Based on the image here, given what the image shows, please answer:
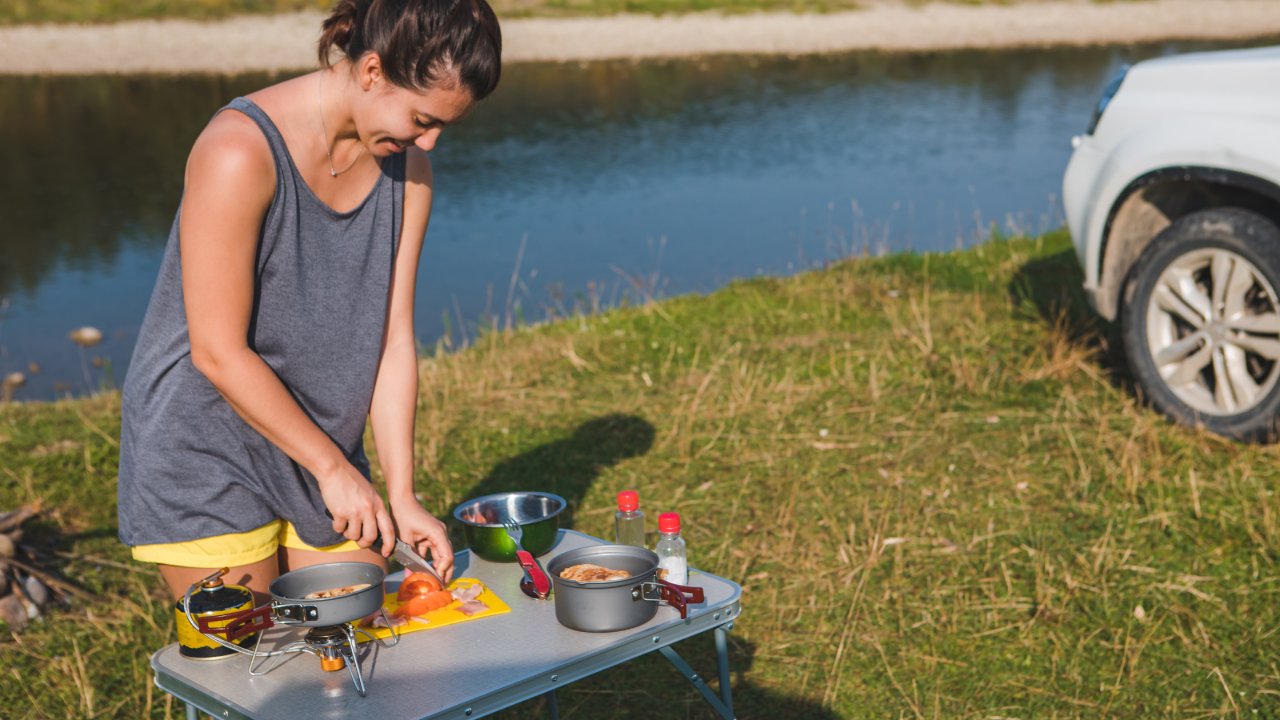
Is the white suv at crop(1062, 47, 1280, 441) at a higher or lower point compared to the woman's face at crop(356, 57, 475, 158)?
lower

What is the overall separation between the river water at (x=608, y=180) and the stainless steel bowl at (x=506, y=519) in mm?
4538

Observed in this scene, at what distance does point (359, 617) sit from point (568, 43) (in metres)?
24.3

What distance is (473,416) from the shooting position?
20.1 ft

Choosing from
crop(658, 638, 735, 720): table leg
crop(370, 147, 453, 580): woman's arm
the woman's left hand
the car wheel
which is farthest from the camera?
the car wheel

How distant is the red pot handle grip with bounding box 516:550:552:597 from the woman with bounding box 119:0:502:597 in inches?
7.1

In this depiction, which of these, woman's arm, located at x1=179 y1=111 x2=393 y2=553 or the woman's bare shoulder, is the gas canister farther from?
the woman's bare shoulder

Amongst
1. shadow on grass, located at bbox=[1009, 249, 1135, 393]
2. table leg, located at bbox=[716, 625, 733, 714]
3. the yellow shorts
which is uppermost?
the yellow shorts

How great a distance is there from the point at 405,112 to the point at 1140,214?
382cm

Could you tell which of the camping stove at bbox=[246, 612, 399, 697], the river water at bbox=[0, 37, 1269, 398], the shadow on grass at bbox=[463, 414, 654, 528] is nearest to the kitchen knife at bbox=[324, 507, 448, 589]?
the camping stove at bbox=[246, 612, 399, 697]

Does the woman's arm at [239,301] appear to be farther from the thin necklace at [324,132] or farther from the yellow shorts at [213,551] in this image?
the yellow shorts at [213,551]

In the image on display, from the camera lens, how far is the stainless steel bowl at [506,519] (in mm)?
3082

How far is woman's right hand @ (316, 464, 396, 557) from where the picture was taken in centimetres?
268

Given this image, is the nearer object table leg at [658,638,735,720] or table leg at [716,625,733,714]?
table leg at [658,638,735,720]

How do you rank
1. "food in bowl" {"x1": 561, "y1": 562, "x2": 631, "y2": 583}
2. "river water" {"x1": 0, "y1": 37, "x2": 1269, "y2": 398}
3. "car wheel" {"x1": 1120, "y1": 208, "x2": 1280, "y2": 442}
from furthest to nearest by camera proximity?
"river water" {"x1": 0, "y1": 37, "x2": 1269, "y2": 398} → "car wheel" {"x1": 1120, "y1": 208, "x2": 1280, "y2": 442} → "food in bowl" {"x1": 561, "y1": 562, "x2": 631, "y2": 583}
